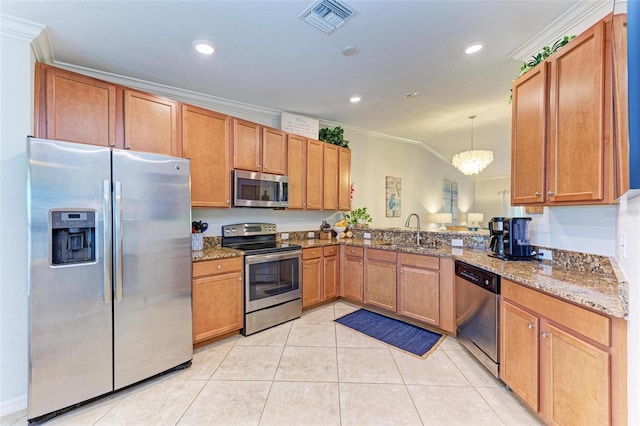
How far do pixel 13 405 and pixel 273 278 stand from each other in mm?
2098

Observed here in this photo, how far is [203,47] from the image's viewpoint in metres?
2.29

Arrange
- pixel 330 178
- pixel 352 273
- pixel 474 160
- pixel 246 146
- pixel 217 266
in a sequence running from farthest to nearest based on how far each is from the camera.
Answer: pixel 474 160, pixel 330 178, pixel 352 273, pixel 246 146, pixel 217 266

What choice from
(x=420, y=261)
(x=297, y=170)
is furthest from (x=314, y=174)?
(x=420, y=261)

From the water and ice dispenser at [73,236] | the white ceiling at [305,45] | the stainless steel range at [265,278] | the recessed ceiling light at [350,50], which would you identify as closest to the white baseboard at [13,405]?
the water and ice dispenser at [73,236]

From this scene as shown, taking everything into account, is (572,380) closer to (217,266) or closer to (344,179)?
(217,266)

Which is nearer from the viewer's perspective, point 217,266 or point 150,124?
point 150,124

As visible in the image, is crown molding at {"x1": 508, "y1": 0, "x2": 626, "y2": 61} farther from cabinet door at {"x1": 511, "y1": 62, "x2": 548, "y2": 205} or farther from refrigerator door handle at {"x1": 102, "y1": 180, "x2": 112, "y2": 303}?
refrigerator door handle at {"x1": 102, "y1": 180, "x2": 112, "y2": 303}

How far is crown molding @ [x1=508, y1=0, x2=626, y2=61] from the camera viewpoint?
183 cm

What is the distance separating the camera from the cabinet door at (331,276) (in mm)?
3707

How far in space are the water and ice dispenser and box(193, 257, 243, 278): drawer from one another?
816 millimetres

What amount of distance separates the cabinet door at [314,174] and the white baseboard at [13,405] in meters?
3.12

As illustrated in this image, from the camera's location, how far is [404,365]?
2342 millimetres

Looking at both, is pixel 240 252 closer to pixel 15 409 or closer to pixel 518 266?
pixel 15 409

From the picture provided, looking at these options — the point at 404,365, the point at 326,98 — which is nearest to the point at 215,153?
the point at 326,98
